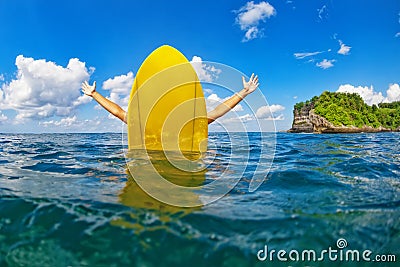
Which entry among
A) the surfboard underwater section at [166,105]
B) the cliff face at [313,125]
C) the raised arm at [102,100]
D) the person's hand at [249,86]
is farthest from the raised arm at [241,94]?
the cliff face at [313,125]

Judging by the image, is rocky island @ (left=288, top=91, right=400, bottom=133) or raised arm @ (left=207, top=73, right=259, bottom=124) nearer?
raised arm @ (left=207, top=73, right=259, bottom=124)

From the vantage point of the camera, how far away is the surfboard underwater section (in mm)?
5535

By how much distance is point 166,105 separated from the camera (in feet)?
18.3

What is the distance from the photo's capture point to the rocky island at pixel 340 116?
7575cm

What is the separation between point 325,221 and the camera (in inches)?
98.0

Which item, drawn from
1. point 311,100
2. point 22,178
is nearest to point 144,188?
point 22,178

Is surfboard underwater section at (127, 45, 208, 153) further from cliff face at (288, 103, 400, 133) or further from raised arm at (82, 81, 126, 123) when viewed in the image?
cliff face at (288, 103, 400, 133)

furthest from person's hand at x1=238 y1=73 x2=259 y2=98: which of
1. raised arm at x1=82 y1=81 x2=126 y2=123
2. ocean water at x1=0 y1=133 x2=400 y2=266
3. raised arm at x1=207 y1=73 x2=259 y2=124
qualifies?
raised arm at x1=82 y1=81 x2=126 y2=123

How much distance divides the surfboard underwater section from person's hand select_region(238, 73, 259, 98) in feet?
3.47

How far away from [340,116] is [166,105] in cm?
8266

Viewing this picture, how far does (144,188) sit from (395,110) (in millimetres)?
114568

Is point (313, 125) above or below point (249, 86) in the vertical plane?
above

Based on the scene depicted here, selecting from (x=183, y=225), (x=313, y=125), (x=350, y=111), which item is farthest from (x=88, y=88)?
(x=350, y=111)

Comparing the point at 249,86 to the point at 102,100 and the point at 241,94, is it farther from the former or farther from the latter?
the point at 102,100
